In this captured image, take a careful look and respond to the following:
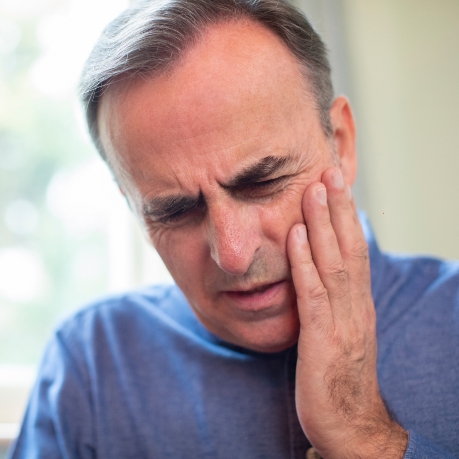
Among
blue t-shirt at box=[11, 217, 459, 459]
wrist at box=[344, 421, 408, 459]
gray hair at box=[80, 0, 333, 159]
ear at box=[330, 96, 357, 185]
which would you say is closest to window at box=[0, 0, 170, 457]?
blue t-shirt at box=[11, 217, 459, 459]

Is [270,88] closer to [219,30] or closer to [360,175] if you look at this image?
[219,30]

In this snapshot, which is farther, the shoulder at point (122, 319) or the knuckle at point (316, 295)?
the shoulder at point (122, 319)

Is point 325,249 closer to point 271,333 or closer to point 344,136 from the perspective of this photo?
point 271,333

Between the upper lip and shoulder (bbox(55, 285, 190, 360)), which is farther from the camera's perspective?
shoulder (bbox(55, 285, 190, 360))

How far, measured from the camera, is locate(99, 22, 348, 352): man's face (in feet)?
3.19

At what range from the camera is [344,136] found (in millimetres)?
1229

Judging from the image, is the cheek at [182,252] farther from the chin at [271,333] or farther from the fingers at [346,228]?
the fingers at [346,228]

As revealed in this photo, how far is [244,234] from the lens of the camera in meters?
0.98

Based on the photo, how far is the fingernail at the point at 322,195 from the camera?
1.04 meters

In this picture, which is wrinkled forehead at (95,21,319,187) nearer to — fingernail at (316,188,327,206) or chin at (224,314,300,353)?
fingernail at (316,188,327,206)

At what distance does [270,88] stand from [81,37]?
1.32m

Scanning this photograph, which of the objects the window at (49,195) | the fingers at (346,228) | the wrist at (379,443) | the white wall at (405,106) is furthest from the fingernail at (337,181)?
the window at (49,195)

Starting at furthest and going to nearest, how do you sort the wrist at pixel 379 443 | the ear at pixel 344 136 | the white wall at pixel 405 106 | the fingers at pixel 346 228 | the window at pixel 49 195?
the window at pixel 49 195, the white wall at pixel 405 106, the ear at pixel 344 136, the fingers at pixel 346 228, the wrist at pixel 379 443

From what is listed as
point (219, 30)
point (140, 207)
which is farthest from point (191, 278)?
point (219, 30)
